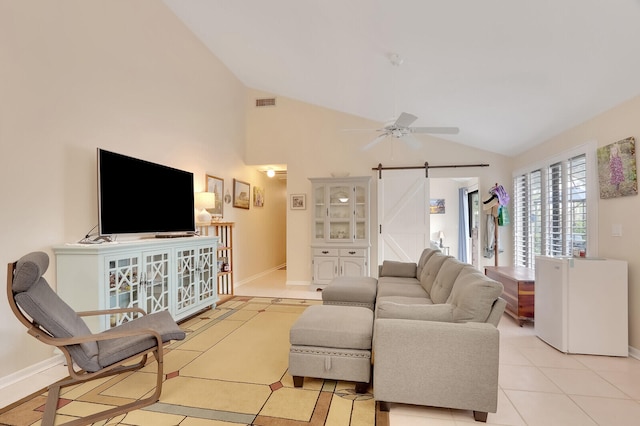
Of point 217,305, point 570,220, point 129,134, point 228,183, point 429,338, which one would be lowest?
point 217,305

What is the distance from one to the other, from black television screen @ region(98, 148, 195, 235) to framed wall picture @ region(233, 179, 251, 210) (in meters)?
1.48

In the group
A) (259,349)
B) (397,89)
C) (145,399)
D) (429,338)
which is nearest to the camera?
(429,338)

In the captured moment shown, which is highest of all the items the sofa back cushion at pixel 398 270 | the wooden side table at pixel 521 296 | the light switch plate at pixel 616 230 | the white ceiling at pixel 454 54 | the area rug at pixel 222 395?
the white ceiling at pixel 454 54

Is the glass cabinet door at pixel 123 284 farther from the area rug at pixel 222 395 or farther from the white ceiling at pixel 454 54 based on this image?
the white ceiling at pixel 454 54

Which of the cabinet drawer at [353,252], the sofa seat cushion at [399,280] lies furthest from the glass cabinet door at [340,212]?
the sofa seat cushion at [399,280]

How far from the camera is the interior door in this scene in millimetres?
5664

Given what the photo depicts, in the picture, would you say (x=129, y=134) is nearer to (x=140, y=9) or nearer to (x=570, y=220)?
(x=140, y=9)

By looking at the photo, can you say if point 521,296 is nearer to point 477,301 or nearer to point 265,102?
point 477,301

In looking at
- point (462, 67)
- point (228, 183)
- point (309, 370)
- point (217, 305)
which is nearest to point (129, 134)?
point (228, 183)

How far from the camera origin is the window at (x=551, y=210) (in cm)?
344

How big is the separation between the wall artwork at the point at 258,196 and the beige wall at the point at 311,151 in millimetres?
733

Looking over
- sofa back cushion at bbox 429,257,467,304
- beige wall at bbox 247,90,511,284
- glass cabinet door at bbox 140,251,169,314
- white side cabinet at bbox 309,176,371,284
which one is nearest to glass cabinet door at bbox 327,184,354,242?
white side cabinet at bbox 309,176,371,284

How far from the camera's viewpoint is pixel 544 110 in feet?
11.2

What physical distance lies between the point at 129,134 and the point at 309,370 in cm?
315
